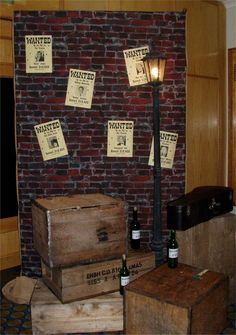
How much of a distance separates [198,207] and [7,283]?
2082 millimetres

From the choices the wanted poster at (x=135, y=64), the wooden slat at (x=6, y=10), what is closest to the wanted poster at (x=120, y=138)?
the wanted poster at (x=135, y=64)

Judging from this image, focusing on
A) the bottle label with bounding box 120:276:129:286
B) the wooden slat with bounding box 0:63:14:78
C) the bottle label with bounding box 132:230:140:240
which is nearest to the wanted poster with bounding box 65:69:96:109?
the wooden slat with bounding box 0:63:14:78

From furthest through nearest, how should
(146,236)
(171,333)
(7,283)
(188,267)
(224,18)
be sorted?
(224,18)
(146,236)
(7,283)
(188,267)
(171,333)

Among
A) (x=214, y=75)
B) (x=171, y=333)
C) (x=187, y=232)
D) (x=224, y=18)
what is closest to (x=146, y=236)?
(x=187, y=232)

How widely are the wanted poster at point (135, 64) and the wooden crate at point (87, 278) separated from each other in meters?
1.80

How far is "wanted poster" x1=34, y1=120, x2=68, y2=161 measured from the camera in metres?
3.90

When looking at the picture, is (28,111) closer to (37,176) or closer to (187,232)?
(37,176)

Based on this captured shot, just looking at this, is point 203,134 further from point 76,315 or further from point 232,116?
point 76,315

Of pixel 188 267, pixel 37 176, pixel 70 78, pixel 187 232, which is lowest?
pixel 188 267

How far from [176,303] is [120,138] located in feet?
6.41

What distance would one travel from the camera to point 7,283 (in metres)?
3.82

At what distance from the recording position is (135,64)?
12.9ft

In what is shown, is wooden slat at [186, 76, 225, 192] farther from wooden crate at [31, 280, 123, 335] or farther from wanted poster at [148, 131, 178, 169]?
wooden crate at [31, 280, 123, 335]

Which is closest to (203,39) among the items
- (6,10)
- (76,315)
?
(6,10)
